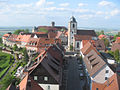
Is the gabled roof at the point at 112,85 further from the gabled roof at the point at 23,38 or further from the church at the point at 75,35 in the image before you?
the gabled roof at the point at 23,38

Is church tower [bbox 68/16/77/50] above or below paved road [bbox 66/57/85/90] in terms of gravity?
above

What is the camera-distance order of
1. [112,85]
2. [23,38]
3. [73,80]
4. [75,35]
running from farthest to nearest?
[75,35] → [23,38] → [73,80] → [112,85]

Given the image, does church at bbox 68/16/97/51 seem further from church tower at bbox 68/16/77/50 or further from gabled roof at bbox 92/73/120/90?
gabled roof at bbox 92/73/120/90

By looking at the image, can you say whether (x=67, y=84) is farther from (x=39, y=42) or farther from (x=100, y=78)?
(x=39, y=42)

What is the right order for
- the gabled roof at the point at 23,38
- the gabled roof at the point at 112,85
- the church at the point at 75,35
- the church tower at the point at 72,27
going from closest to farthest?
the gabled roof at the point at 112,85, the gabled roof at the point at 23,38, the church at the point at 75,35, the church tower at the point at 72,27

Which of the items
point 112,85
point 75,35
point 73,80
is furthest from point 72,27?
point 112,85

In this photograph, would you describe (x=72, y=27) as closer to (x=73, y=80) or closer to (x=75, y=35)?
(x=75, y=35)

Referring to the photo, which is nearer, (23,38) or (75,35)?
(23,38)

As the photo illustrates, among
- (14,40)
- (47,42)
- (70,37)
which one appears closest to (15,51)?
(14,40)

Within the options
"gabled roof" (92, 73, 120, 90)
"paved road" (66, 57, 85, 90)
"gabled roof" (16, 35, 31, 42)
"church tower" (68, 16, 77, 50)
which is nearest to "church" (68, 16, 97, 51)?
"church tower" (68, 16, 77, 50)

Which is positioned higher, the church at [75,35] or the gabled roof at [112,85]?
the church at [75,35]

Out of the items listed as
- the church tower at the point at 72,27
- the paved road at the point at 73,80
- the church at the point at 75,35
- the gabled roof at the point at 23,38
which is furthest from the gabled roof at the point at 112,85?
the church tower at the point at 72,27

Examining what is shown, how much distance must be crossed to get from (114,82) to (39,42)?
4249 cm

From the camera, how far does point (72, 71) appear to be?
4559 cm
